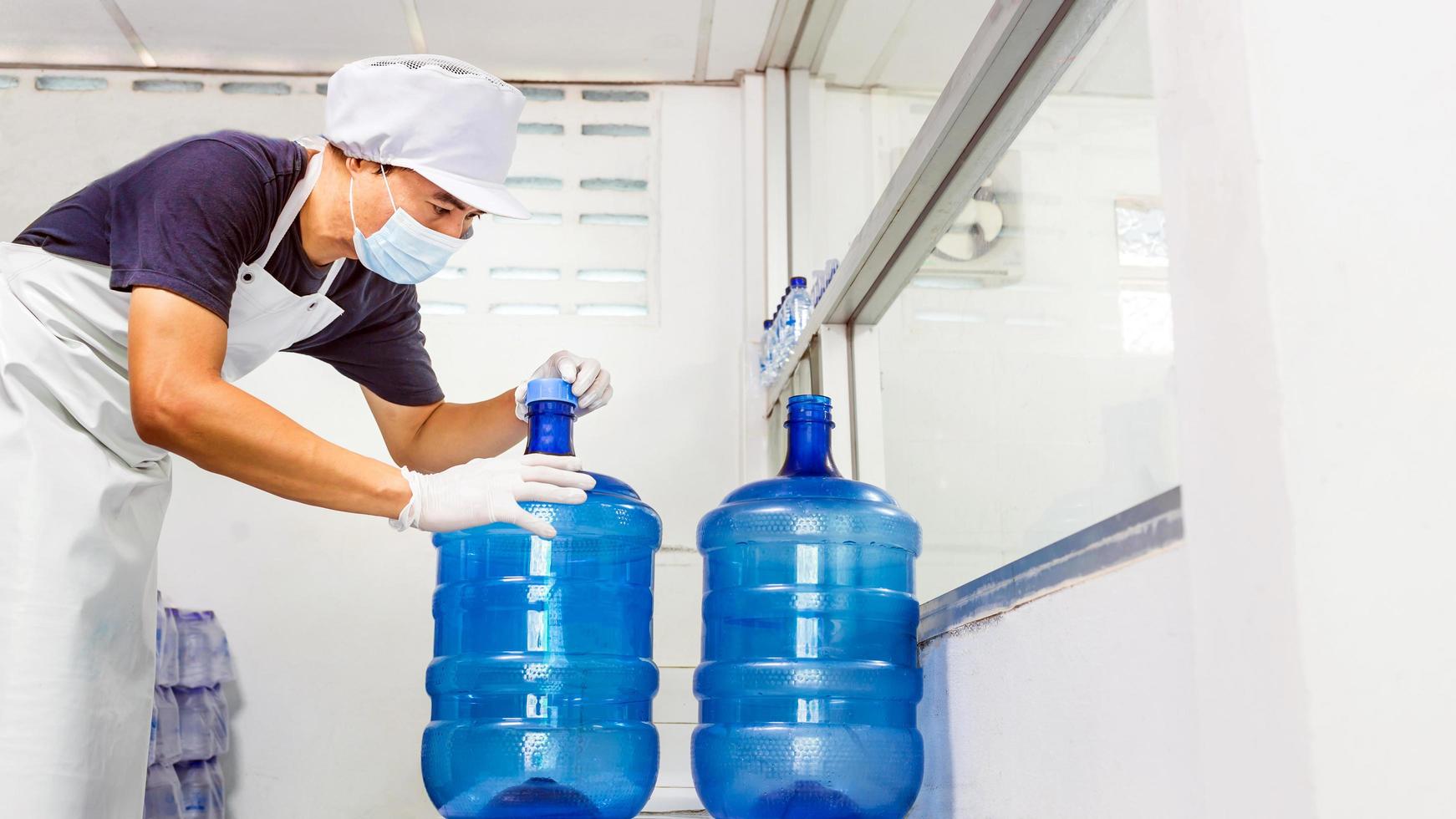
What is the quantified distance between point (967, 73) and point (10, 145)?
257 cm

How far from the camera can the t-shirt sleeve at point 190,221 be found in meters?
1.27

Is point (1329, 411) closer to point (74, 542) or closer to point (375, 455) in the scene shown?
point (74, 542)

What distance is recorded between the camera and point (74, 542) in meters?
1.30

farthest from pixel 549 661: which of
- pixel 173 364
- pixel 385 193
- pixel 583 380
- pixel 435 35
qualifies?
pixel 435 35

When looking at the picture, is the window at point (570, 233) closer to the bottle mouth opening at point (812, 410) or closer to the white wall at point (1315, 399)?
the bottle mouth opening at point (812, 410)

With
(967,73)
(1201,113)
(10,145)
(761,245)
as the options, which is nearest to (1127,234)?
(967,73)

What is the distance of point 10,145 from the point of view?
2729 millimetres

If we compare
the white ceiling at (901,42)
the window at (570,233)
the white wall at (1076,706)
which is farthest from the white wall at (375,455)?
the white wall at (1076,706)

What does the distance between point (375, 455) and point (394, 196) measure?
116 centimetres

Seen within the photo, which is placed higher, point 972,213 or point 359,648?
point 972,213

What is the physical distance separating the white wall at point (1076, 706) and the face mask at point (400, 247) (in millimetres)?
865

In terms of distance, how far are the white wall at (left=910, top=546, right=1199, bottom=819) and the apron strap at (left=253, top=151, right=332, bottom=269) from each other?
100 cm

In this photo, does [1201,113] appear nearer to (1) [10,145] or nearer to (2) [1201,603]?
(2) [1201,603]

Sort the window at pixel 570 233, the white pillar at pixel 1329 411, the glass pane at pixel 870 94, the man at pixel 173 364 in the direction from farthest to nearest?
the window at pixel 570 233
the glass pane at pixel 870 94
the man at pixel 173 364
the white pillar at pixel 1329 411
